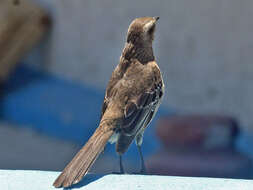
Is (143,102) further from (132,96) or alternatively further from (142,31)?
(142,31)

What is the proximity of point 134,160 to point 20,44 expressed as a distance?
3.51m

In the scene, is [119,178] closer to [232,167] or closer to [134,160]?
[232,167]

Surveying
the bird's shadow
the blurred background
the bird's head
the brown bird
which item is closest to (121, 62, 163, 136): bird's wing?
the brown bird

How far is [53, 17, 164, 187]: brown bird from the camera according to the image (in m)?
3.83

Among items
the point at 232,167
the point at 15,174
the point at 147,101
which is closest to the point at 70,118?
the point at 232,167

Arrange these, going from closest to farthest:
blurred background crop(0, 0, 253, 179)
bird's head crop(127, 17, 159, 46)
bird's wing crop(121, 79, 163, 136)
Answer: bird's wing crop(121, 79, 163, 136) < bird's head crop(127, 17, 159, 46) < blurred background crop(0, 0, 253, 179)

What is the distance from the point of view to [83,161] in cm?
335

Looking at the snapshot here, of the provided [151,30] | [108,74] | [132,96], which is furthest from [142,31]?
[108,74]

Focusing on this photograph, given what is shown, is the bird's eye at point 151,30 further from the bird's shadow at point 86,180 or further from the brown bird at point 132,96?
the bird's shadow at point 86,180

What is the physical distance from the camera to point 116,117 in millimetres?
3982

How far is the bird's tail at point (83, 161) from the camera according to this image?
3098 mm

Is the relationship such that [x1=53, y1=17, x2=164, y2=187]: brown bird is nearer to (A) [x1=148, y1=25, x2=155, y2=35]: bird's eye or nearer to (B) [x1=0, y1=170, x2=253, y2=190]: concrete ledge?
(A) [x1=148, y1=25, x2=155, y2=35]: bird's eye

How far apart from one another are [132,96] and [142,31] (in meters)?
0.46

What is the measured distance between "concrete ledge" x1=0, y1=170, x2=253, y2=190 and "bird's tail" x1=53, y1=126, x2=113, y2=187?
0.04 metres
